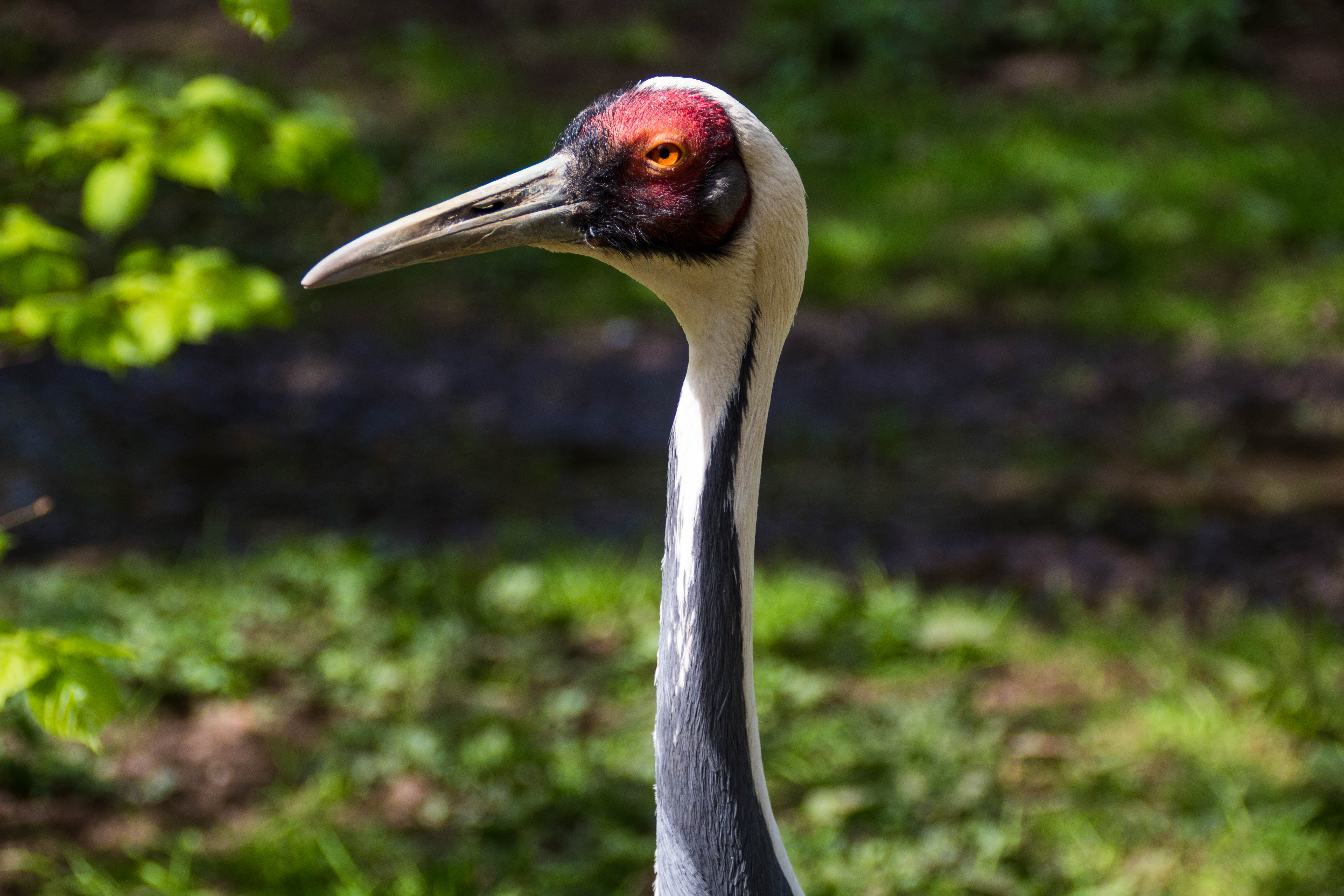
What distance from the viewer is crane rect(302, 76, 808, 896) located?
158cm

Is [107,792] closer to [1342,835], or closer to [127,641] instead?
[127,641]

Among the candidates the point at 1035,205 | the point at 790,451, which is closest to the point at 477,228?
the point at 790,451

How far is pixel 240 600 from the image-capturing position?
3.71 meters

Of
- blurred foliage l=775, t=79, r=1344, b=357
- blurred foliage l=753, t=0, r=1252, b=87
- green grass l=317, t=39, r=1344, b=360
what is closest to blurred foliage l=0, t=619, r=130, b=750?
green grass l=317, t=39, r=1344, b=360

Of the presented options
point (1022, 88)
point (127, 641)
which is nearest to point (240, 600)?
point (127, 641)

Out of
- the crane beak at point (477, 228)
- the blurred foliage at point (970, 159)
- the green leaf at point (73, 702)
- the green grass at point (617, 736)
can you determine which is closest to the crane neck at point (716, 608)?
the crane beak at point (477, 228)

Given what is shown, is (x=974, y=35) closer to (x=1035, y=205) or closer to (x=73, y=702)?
(x=1035, y=205)

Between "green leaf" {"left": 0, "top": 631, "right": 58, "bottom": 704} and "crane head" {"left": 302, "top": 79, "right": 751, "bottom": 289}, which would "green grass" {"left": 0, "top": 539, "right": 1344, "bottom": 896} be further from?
"crane head" {"left": 302, "top": 79, "right": 751, "bottom": 289}

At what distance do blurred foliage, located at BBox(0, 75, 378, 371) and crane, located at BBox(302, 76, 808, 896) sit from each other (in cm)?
74

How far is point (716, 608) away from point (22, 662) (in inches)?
39.3

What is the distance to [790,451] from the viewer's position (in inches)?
208

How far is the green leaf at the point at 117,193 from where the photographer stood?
2.12m

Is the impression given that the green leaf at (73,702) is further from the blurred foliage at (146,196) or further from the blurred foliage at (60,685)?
the blurred foliage at (146,196)

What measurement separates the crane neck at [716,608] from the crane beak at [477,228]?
224 mm
